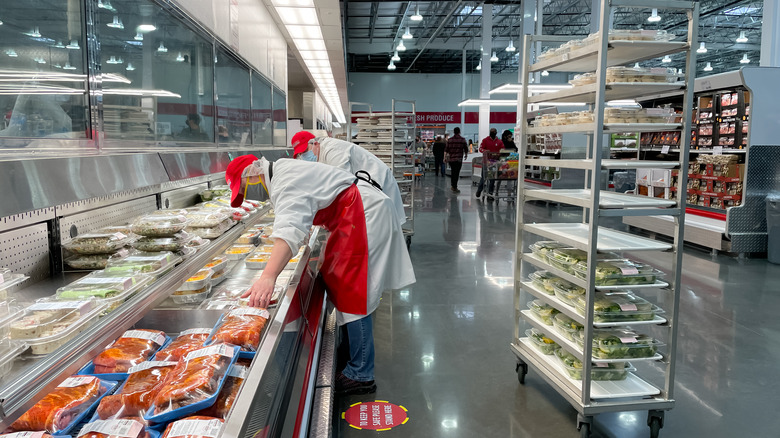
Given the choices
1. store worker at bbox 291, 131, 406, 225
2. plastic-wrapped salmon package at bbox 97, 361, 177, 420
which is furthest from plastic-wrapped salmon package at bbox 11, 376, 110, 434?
store worker at bbox 291, 131, 406, 225

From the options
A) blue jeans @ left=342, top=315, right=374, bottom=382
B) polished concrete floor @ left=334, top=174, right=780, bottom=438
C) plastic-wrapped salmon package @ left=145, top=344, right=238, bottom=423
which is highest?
plastic-wrapped salmon package @ left=145, top=344, right=238, bottom=423

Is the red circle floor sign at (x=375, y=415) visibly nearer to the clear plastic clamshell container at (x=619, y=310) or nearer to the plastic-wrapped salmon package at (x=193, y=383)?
the clear plastic clamshell container at (x=619, y=310)

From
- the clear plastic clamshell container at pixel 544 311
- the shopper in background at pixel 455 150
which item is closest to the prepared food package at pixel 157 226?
the clear plastic clamshell container at pixel 544 311

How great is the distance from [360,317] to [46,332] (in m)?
1.95

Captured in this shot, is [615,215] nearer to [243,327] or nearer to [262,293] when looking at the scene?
[262,293]

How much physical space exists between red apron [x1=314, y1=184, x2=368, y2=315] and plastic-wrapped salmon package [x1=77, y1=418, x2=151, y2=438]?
1775 millimetres

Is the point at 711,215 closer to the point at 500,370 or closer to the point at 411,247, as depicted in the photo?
the point at 411,247

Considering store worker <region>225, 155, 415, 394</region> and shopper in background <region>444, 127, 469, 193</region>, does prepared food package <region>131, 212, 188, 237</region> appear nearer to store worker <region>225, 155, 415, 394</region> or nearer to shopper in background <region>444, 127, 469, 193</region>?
store worker <region>225, 155, 415, 394</region>

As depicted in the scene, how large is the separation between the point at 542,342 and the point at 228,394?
7.85ft

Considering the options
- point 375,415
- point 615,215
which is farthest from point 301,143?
point 615,215

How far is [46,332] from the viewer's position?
1385 mm

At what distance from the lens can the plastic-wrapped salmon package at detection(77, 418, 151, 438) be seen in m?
1.31

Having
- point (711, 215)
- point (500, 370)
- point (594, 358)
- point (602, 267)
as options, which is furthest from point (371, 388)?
point (711, 215)

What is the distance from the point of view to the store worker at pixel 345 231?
2516 mm
